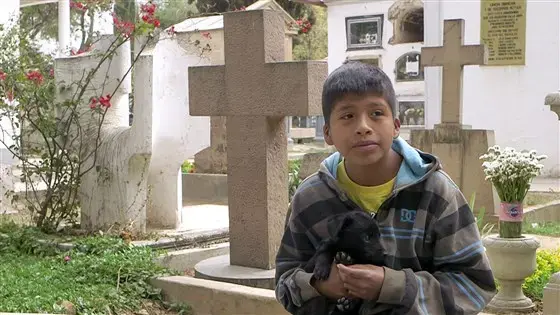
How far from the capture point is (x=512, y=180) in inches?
228

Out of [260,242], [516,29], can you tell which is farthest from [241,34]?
[516,29]

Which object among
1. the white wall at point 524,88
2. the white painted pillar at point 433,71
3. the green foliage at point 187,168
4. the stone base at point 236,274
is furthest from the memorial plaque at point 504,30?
the stone base at point 236,274

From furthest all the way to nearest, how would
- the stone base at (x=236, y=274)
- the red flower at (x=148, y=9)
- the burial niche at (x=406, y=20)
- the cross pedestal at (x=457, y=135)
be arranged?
the burial niche at (x=406, y=20) → the cross pedestal at (x=457, y=135) → the red flower at (x=148, y=9) → the stone base at (x=236, y=274)

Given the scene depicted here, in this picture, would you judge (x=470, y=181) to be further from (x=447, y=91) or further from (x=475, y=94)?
(x=475, y=94)

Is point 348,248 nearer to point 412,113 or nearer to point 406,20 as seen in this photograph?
point 406,20

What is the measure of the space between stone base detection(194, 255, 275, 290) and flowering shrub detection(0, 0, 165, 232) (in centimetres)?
230

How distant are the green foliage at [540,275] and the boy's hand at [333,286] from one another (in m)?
4.21

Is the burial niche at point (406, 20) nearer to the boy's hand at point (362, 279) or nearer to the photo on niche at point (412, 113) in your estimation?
the photo on niche at point (412, 113)

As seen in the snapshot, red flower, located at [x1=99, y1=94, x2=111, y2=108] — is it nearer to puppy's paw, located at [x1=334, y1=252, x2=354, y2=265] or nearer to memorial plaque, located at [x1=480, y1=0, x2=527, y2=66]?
puppy's paw, located at [x1=334, y1=252, x2=354, y2=265]

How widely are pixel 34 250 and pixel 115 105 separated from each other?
1.78 m

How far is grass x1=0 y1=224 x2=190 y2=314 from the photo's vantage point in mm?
5109

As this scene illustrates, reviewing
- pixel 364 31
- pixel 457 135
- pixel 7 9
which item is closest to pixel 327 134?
pixel 457 135

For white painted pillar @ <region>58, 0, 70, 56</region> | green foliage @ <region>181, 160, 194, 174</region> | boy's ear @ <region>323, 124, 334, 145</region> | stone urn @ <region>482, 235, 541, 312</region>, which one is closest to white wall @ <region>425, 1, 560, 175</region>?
green foliage @ <region>181, 160, 194, 174</region>

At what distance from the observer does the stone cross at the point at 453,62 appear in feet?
34.3
